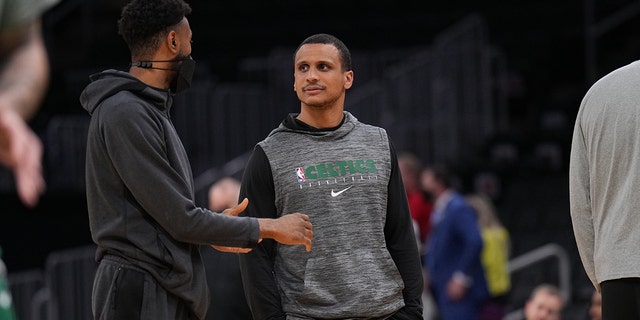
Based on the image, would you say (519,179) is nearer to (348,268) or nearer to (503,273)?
(503,273)

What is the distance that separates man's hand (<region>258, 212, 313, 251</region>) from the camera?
4.31m

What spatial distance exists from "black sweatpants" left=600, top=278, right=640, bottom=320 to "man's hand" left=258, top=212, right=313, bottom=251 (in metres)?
1.08

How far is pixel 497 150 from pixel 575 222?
9.88 m

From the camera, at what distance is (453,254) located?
10.5 metres

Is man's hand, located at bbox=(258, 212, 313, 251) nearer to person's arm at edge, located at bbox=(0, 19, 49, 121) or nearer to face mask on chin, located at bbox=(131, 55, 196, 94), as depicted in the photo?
face mask on chin, located at bbox=(131, 55, 196, 94)

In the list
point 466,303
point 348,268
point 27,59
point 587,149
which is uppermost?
point 27,59

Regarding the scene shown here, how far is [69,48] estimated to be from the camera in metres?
18.9

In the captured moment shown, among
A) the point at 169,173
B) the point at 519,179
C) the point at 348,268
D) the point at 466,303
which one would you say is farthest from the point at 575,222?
the point at 519,179

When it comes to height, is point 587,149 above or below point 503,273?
above

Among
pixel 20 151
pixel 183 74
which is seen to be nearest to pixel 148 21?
pixel 183 74

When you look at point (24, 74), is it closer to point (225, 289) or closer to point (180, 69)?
point (180, 69)

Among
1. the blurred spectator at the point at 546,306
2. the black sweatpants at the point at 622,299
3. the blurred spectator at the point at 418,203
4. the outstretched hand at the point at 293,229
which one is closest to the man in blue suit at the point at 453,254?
the blurred spectator at the point at 418,203

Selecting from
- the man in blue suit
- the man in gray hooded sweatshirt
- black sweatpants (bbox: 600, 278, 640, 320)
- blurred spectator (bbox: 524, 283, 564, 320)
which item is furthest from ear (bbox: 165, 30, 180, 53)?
the man in blue suit

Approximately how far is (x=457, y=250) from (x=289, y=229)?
20.8 ft
